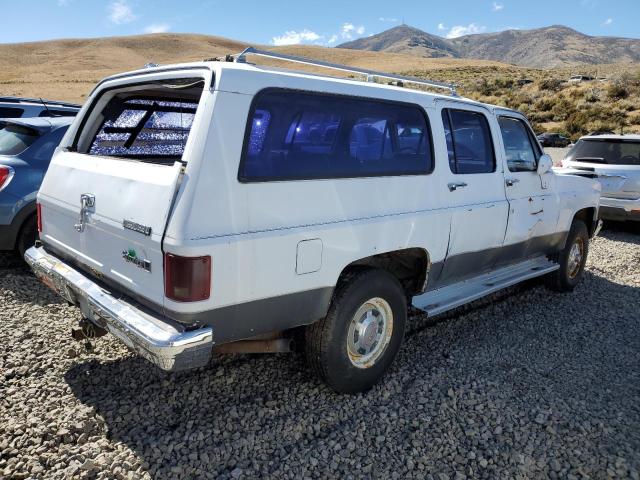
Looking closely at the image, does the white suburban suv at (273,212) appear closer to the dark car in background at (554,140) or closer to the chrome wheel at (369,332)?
the chrome wheel at (369,332)

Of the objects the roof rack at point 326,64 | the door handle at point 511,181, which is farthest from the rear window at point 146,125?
the door handle at point 511,181

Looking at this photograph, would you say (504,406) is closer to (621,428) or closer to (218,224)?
(621,428)

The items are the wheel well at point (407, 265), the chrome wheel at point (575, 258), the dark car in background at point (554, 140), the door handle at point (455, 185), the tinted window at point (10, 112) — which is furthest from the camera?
the dark car in background at point (554, 140)

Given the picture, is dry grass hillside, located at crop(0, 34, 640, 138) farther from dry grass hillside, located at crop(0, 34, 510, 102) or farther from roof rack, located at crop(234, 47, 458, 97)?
roof rack, located at crop(234, 47, 458, 97)

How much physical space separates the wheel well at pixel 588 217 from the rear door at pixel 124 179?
452cm

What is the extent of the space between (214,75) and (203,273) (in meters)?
1.03

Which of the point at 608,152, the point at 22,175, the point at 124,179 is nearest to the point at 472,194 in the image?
the point at 124,179

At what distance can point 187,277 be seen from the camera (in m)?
2.53

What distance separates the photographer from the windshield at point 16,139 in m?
5.48

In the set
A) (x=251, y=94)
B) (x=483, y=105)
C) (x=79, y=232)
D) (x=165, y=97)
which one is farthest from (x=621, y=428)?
(x=165, y=97)

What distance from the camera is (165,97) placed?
4.23m

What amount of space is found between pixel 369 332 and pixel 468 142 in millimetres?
1819

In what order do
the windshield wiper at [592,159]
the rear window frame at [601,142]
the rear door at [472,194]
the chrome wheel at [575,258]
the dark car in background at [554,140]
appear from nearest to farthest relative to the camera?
the rear door at [472,194] < the chrome wheel at [575,258] < the rear window frame at [601,142] < the windshield wiper at [592,159] < the dark car in background at [554,140]

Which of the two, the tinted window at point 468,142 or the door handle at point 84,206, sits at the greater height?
the tinted window at point 468,142
